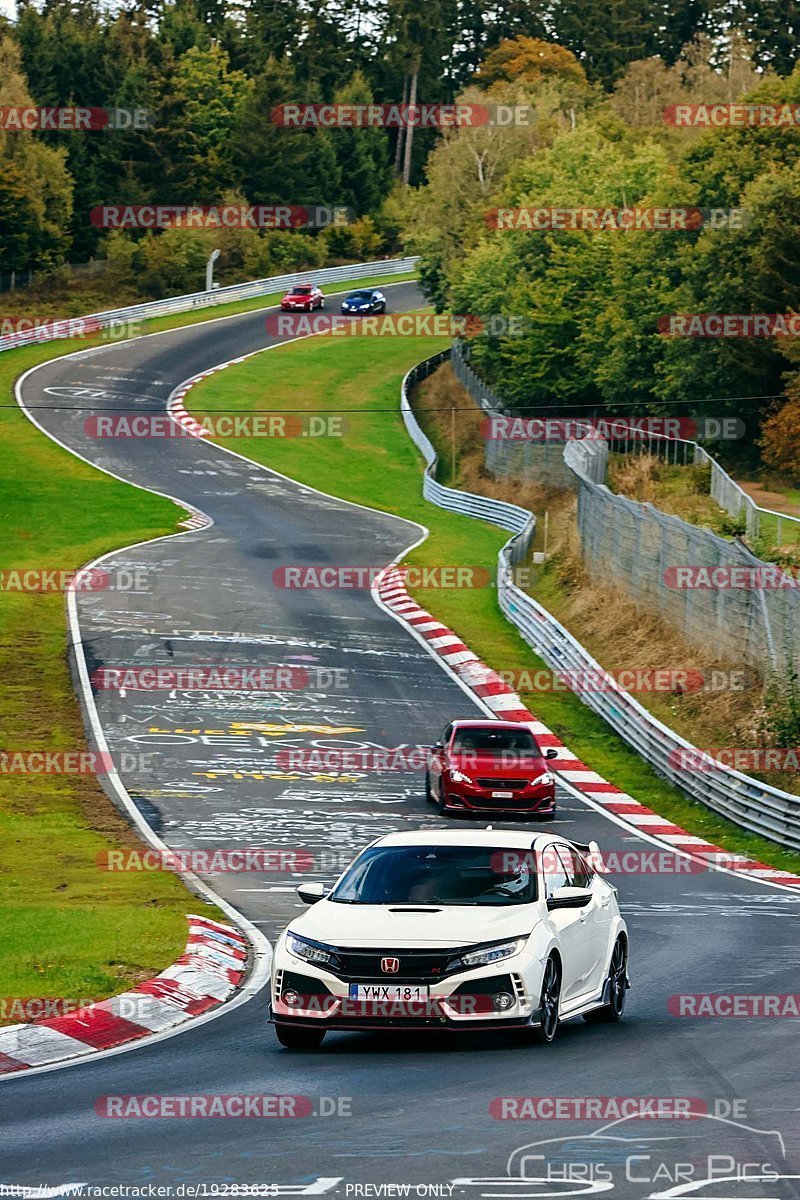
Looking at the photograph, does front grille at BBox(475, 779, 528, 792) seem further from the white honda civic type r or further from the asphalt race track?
the white honda civic type r

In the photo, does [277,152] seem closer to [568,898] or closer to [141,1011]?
[141,1011]

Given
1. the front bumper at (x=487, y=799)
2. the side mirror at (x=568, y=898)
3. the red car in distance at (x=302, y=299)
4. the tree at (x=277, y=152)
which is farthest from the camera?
the tree at (x=277, y=152)

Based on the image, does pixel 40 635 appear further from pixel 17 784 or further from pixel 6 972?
pixel 6 972

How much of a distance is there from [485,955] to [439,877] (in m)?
1.21

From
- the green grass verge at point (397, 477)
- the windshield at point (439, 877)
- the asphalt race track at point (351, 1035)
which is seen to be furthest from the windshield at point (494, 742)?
the windshield at point (439, 877)

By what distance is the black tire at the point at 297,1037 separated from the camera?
→ 12391 mm

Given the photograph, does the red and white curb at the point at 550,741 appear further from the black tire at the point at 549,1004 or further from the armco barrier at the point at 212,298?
the armco barrier at the point at 212,298

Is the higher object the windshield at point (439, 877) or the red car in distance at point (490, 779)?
the windshield at point (439, 877)

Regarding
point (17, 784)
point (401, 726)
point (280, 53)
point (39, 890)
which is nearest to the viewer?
point (39, 890)

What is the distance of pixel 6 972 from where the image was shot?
15.3m

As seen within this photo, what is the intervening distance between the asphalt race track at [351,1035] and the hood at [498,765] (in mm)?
910

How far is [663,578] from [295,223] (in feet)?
309

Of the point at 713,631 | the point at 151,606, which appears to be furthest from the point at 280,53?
the point at 713,631

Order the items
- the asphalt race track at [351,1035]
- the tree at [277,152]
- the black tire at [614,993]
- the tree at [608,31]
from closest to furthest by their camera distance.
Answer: the asphalt race track at [351,1035] < the black tire at [614,993] < the tree at [277,152] < the tree at [608,31]
